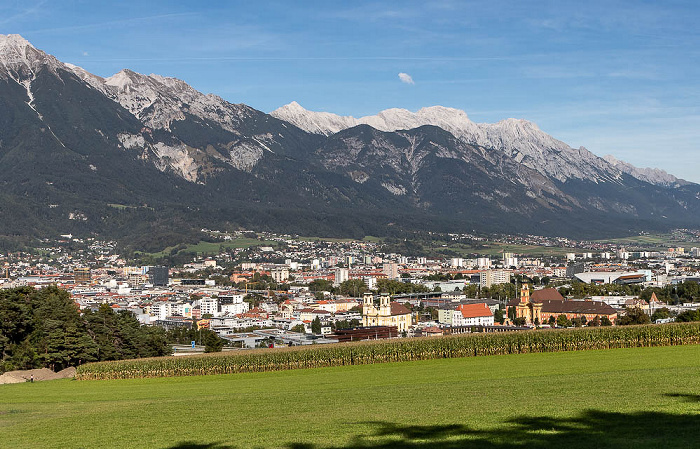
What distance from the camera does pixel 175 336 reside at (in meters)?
92.9

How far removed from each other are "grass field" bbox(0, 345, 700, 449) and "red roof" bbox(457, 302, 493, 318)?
8008cm

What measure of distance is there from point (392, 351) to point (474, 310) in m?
68.3

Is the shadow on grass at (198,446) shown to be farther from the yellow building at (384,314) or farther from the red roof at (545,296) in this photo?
the red roof at (545,296)

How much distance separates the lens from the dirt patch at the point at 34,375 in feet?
161

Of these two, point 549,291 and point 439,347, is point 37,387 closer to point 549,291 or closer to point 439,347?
point 439,347

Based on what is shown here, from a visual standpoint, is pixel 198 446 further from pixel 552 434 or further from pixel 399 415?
pixel 552 434

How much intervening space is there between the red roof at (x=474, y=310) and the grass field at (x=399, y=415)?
80081mm

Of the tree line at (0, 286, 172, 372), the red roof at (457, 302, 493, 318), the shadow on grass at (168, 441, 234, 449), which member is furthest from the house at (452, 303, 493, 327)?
the shadow on grass at (168, 441, 234, 449)

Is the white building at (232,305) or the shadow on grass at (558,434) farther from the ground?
the white building at (232,305)

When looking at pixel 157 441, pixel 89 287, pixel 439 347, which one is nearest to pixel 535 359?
pixel 439 347

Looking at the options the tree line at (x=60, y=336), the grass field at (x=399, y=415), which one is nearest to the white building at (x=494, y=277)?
the tree line at (x=60, y=336)

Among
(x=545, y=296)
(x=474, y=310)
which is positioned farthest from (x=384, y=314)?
(x=545, y=296)

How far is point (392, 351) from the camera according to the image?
2028 inches

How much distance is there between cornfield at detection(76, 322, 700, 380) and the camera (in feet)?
164
